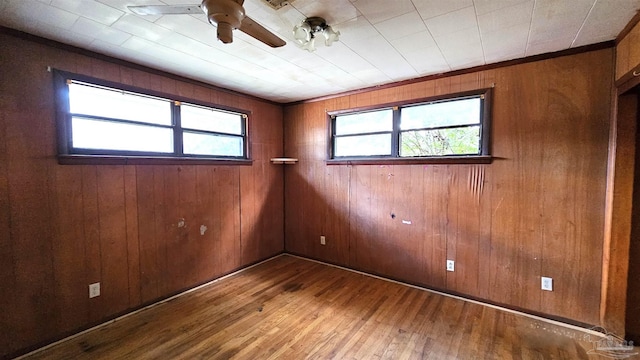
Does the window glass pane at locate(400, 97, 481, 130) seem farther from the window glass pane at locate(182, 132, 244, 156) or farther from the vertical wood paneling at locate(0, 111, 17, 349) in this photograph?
the vertical wood paneling at locate(0, 111, 17, 349)

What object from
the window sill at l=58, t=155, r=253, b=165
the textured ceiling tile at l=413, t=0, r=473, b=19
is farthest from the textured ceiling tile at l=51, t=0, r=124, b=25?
the textured ceiling tile at l=413, t=0, r=473, b=19

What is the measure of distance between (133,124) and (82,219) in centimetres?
96

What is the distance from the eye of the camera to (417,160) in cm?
298

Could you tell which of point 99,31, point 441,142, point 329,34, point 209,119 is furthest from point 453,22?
point 209,119

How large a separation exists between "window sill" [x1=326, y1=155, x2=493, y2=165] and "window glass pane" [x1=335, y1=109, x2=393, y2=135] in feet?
1.26

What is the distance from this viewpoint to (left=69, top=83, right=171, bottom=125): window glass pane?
2.23 metres

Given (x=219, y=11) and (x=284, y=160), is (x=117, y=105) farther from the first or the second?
(x=284, y=160)

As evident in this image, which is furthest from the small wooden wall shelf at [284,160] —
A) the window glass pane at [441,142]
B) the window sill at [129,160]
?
the window glass pane at [441,142]

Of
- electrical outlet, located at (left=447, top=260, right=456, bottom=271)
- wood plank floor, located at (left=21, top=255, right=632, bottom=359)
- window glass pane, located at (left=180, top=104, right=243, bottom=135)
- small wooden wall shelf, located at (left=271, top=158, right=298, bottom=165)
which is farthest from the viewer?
small wooden wall shelf, located at (left=271, top=158, right=298, bottom=165)

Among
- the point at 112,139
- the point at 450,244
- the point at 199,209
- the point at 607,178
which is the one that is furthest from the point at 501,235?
the point at 112,139

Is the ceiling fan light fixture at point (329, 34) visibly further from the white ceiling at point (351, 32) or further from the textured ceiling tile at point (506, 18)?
the textured ceiling tile at point (506, 18)

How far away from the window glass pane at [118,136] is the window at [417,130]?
2069 mm

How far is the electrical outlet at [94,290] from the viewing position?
7.44ft

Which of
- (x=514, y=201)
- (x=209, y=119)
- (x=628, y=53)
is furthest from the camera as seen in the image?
(x=209, y=119)
